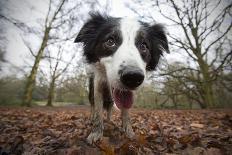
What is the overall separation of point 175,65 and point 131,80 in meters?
15.0

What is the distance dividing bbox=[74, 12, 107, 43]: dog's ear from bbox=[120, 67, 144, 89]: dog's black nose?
159 centimetres

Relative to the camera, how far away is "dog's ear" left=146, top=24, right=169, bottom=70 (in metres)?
3.82

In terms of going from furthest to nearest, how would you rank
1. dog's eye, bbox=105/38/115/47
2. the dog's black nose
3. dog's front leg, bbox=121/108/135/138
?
dog's front leg, bbox=121/108/135/138 < dog's eye, bbox=105/38/115/47 < the dog's black nose

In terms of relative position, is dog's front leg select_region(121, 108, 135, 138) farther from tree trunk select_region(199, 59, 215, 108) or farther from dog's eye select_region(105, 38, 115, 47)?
tree trunk select_region(199, 59, 215, 108)

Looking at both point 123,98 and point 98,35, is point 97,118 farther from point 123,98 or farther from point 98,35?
point 98,35

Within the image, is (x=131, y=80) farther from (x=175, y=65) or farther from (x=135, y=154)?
(x=175, y=65)

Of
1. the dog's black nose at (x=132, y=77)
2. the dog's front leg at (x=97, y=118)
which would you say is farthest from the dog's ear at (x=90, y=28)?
the dog's black nose at (x=132, y=77)

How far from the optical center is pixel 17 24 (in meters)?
7.03

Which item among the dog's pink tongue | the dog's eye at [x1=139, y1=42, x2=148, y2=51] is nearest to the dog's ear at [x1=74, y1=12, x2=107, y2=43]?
the dog's eye at [x1=139, y1=42, x2=148, y2=51]

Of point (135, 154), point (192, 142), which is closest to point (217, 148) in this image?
point (192, 142)

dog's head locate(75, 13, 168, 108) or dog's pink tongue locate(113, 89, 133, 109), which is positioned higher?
dog's head locate(75, 13, 168, 108)

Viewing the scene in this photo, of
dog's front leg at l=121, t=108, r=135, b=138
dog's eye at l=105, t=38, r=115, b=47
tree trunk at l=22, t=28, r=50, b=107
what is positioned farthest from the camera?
tree trunk at l=22, t=28, r=50, b=107

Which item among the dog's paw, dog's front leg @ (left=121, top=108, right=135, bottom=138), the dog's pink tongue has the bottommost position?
the dog's paw

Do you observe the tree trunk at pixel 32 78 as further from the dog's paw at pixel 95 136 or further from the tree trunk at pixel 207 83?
the dog's paw at pixel 95 136
